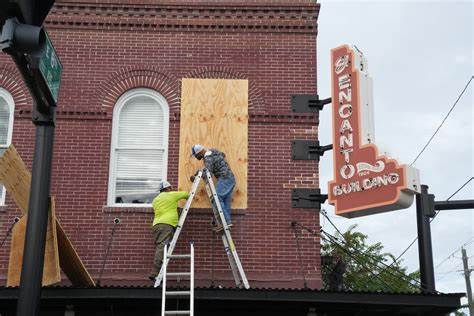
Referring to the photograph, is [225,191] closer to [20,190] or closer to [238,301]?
[238,301]

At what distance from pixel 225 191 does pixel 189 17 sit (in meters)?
3.70

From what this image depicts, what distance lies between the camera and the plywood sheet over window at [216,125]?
12.1 meters

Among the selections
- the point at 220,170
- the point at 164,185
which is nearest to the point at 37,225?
the point at 164,185

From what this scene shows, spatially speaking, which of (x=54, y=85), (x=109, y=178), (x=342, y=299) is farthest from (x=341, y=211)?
(x=54, y=85)

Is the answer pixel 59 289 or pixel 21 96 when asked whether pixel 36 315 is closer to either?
pixel 59 289

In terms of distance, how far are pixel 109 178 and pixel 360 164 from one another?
4335 mm

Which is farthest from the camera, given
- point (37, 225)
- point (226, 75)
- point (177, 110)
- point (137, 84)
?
point (226, 75)

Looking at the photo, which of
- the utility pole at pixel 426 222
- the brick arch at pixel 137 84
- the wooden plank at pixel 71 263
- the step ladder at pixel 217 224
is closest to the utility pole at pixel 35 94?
the wooden plank at pixel 71 263

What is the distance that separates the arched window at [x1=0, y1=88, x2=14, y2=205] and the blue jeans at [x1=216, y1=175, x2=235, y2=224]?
3922 mm

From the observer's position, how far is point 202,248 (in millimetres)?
11672

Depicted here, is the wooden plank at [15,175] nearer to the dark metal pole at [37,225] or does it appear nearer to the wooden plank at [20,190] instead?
the wooden plank at [20,190]

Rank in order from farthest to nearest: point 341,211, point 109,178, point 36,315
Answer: point 109,178, point 341,211, point 36,315

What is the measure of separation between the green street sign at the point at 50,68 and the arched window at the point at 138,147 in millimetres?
4905

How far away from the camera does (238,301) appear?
970 cm
